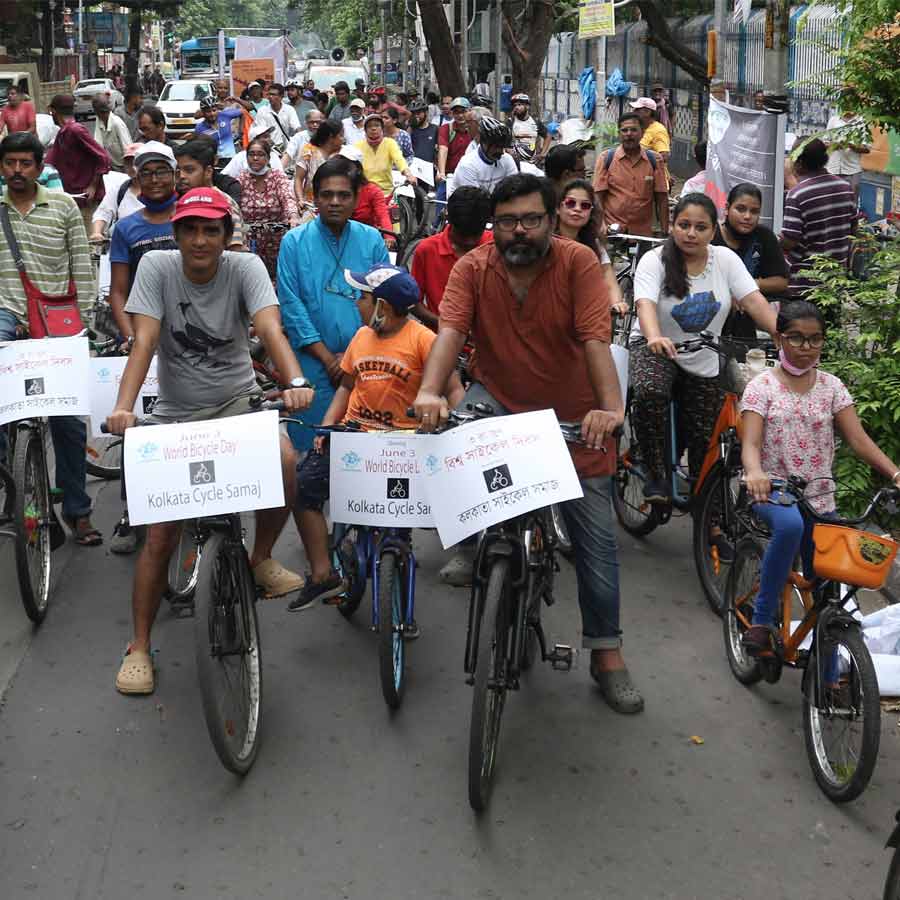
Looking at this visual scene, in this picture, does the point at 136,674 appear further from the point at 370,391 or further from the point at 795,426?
the point at 795,426

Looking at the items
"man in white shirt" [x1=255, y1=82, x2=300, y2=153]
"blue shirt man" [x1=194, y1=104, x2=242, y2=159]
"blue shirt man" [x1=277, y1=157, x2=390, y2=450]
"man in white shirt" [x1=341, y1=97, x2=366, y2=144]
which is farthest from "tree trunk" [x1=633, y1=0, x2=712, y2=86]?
"blue shirt man" [x1=277, y1=157, x2=390, y2=450]

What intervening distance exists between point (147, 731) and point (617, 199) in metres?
7.39

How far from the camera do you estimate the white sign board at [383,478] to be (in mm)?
5336

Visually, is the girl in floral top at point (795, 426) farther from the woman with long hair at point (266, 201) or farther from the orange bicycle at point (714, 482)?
the woman with long hair at point (266, 201)

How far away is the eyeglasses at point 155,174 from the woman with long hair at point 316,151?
5173mm

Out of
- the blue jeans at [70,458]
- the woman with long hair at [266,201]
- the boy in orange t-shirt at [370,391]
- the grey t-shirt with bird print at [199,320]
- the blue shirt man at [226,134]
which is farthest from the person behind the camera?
the blue shirt man at [226,134]

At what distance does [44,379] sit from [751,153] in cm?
653

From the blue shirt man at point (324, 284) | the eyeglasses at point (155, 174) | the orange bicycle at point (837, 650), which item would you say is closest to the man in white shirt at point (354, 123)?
the eyeglasses at point (155, 174)

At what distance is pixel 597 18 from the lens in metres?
19.6

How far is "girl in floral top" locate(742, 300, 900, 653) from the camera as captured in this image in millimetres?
5230

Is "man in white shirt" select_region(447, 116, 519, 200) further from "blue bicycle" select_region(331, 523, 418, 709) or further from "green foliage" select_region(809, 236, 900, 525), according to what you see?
"blue bicycle" select_region(331, 523, 418, 709)

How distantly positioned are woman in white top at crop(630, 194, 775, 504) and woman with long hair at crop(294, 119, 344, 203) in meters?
6.10

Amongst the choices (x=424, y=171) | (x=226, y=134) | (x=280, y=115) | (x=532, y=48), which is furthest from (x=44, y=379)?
(x=532, y=48)

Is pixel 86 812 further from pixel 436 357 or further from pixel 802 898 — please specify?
pixel 802 898
